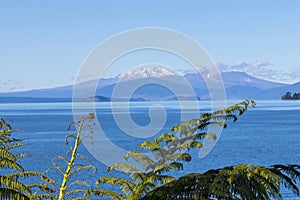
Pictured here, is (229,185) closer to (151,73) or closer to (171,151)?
(171,151)

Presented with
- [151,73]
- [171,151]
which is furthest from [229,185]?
[151,73]

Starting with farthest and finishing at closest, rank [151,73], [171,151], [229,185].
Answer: [151,73]
[171,151]
[229,185]

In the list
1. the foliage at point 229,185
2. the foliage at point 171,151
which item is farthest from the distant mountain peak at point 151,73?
the foliage at point 229,185

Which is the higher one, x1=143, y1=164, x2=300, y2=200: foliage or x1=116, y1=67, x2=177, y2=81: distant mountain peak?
x1=116, y1=67, x2=177, y2=81: distant mountain peak

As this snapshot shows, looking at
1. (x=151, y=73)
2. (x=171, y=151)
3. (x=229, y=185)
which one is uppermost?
(x=151, y=73)

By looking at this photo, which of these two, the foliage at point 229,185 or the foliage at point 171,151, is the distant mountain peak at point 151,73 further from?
the foliage at point 229,185

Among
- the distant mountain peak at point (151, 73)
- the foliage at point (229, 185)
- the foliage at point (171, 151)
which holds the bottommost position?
the foliage at point (229, 185)

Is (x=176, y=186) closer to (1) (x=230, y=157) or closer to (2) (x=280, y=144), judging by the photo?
(1) (x=230, y=157)

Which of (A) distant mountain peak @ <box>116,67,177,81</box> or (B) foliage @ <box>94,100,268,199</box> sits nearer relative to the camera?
(B) foliage @ <box>94,100,268,199</box>

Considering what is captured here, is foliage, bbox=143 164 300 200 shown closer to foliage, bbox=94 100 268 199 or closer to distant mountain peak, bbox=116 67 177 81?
foliage, bbox=94 100 268 199

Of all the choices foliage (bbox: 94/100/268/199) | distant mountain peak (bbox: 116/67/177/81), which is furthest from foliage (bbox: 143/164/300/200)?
distant mountain peak (bbox: 116/67/177/81)

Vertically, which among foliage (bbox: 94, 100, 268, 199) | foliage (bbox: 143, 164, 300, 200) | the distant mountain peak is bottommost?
foliage (bbox: 143, 164, 300, 200)

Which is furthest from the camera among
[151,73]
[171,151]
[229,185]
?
[151,73]

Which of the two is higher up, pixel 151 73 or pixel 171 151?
pixel 151 73
